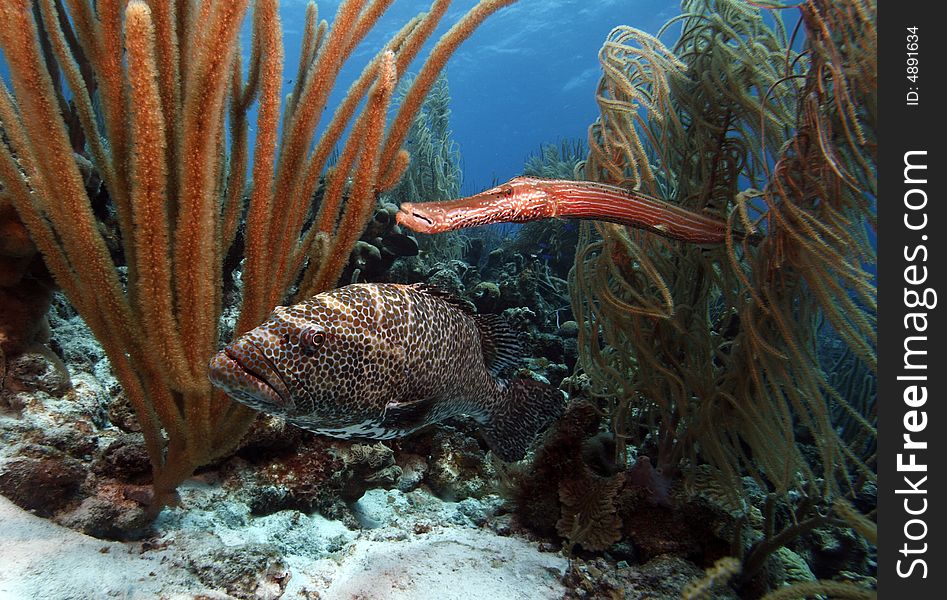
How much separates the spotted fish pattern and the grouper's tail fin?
12 mm

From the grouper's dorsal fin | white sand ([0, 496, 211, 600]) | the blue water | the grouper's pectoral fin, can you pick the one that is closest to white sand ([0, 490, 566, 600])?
white sand ([0, 496, 211, 600])

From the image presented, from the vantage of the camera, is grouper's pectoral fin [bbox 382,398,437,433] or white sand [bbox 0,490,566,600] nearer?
white sand [bbox 0,490,566,600]

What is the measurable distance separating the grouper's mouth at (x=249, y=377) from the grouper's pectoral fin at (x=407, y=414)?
548mm

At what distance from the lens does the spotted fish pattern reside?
6.89 feet

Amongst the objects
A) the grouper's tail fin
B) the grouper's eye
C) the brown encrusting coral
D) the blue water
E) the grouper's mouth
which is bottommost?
the grouper's tail fin

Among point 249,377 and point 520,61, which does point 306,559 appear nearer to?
point 249,377

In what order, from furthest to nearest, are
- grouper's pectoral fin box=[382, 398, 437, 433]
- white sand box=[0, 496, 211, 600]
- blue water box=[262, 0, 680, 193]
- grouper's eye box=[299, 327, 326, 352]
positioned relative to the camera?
blue water box=[262, 0, 680, 193]
grouper's pectoral fin box=[382, 398, 437, 433]
grouper's eye box=[299, 327, 326, 352]
white sand box=[0, 496, 211, 600]

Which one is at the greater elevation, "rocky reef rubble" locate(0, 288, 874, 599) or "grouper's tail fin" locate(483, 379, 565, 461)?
"grouper's tail fin" locate(483, 379, 565, 461)

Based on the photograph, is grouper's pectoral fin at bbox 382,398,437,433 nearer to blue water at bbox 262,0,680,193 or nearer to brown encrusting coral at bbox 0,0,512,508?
brown encrusting coral at bbox 0,0,512,508

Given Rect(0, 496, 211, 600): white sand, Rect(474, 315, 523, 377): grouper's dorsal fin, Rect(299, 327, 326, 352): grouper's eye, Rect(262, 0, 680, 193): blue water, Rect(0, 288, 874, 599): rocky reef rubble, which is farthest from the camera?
Rect(262, 0, 680, 193): blue water

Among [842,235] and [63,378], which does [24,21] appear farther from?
[842,235]

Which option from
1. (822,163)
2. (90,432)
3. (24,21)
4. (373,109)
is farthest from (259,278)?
(822,163)

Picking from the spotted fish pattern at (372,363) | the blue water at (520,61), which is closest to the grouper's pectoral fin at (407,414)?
the spotted fish pattern at (372,363)

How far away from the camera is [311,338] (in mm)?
2205
